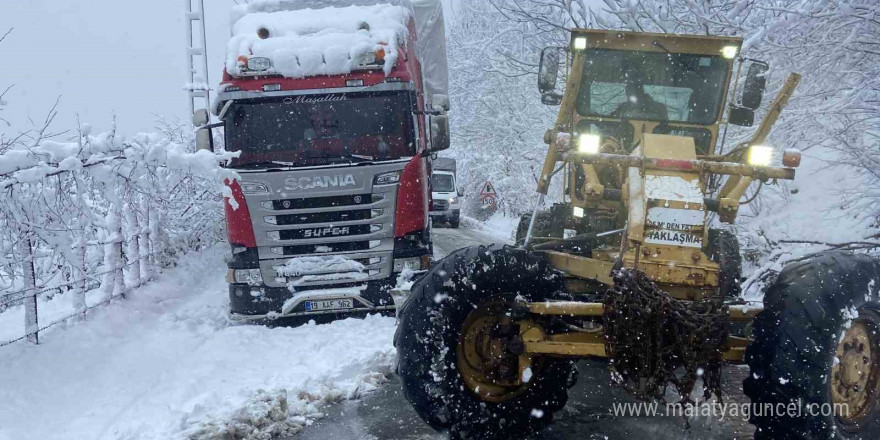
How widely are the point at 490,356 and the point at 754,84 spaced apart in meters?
3.66

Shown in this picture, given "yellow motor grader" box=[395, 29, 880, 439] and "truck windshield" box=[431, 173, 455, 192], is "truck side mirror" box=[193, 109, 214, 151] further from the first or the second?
"truck windshield" box=[431, 173, 455, 192]

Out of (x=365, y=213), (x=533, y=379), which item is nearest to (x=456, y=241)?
(x=365, y=213)

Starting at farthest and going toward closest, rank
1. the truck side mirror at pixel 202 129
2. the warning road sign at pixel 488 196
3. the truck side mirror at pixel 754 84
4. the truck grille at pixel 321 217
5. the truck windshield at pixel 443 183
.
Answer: the warning road sign at pixel 488 196 → the truck windshield at pixel 443 183 → the truck side mirror at pixel 202 129 → the truck grille at pixel 321 217 → the truck side mirror at pixel 754 84

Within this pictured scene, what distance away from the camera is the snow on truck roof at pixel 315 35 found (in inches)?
296

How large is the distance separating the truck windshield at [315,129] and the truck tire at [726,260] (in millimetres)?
3875

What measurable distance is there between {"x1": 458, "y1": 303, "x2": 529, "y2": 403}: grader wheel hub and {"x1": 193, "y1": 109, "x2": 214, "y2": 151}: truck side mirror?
16.6ft

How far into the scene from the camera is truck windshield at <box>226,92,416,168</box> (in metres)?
7.53

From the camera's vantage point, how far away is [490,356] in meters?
→ 3.84

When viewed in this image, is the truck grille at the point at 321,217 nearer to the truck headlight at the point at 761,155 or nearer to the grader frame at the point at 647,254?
A: the grader frame at the point at 647,254

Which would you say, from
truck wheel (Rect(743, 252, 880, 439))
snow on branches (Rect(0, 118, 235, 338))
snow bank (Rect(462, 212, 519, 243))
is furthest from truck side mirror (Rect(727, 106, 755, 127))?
snow bank (Rect(462, 212, 519, 243))

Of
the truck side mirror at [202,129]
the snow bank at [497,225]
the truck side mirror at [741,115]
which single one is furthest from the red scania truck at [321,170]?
the snow bank at [497,225]

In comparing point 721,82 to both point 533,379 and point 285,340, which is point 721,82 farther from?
point 285,340

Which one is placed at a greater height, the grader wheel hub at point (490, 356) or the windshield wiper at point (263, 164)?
the windshield wiper at point (263, 164)

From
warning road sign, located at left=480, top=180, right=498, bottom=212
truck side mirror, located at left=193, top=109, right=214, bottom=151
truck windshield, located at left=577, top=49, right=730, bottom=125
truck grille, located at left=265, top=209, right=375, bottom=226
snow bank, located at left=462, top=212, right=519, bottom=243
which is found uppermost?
truck windshield, located at left=577, top=49, right=730, bottom=125
